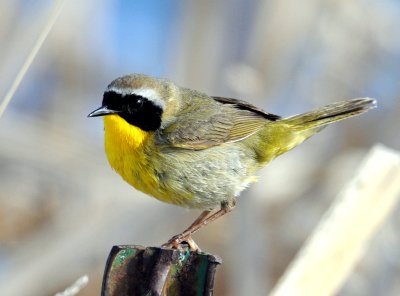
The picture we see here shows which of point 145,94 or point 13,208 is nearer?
point 145,94

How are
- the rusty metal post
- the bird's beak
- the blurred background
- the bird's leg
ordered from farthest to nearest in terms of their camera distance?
the blurred background → the bird's beak → the bird's leg → the rusty metal post

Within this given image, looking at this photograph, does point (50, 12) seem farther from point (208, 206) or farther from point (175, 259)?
point (208, 206)

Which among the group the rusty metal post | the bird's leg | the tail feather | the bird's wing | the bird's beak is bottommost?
the rusty metal post

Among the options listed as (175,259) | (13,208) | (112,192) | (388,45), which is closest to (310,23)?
(388,45)

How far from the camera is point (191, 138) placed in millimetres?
3229

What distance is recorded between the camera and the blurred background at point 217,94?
14.0 feet

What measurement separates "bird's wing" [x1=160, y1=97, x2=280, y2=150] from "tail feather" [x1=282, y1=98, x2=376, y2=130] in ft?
0.36

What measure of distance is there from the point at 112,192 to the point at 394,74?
6.14ft

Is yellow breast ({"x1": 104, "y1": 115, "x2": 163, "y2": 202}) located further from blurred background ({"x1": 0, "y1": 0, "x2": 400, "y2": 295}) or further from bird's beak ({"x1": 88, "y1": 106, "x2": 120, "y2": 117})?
blurred background ({"x1": 0, "y1": 0, "x2": 400, "y2": 295})

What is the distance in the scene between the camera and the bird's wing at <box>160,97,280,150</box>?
10.5ft

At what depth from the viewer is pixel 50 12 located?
231 centimetres

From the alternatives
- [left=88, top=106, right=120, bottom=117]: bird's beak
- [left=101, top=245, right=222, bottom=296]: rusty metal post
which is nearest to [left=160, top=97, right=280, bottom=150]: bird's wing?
[left=88, top=106, right=120, bottom=117]: bird's beak

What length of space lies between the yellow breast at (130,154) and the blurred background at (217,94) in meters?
1.14

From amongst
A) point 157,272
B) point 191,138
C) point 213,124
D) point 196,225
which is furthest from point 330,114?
point 157,272
